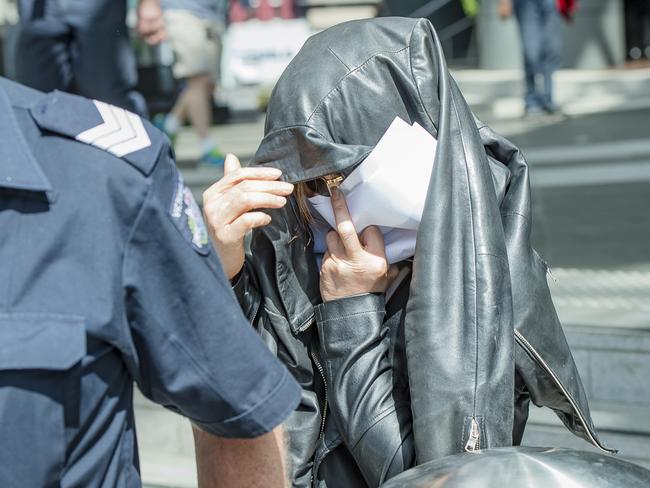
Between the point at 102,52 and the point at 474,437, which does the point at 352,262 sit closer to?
the point at 474,437

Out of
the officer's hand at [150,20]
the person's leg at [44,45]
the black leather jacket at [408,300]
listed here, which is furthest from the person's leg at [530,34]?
the black leather jacket at [408,300]

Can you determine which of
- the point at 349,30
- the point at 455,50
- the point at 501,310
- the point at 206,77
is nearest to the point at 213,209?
the point at 349,30

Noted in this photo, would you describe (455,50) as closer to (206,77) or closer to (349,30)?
(206,77)

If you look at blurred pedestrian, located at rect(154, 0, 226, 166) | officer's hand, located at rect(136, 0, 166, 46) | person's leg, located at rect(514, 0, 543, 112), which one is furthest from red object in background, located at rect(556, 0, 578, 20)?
officer's hand, located at rect(136, 0, 166, 46)

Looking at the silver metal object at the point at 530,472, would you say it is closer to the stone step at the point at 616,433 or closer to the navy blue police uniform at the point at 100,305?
the navy blue police uniform at the point at 100,305

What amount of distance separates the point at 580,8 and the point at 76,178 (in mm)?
11969

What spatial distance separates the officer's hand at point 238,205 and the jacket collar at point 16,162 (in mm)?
903

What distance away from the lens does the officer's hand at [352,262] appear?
2.18 meters

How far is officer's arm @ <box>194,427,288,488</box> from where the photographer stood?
1.46 metres

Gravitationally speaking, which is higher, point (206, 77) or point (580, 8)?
point (206, 77)

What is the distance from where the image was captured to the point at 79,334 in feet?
4.05

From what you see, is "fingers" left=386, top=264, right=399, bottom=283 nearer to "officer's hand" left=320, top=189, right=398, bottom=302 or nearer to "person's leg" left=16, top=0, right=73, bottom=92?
"officer's hand" left=320, top=189, right=398, bottom=302

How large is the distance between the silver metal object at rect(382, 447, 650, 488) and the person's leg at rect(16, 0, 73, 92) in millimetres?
4504

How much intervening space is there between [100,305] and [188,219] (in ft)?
0.48
